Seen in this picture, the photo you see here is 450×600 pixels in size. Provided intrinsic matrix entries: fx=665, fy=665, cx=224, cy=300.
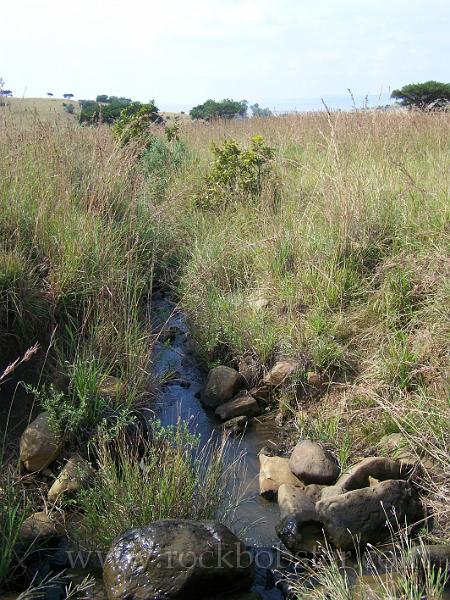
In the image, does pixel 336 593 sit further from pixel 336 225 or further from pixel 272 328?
pixel 336 225

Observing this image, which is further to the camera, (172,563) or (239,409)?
(239,409)

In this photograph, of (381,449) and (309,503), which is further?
(381,449)

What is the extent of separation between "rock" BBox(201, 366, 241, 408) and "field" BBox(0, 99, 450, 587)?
0.66 feet

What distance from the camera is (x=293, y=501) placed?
3.72 m

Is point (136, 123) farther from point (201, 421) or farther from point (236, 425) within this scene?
point (236, 425)

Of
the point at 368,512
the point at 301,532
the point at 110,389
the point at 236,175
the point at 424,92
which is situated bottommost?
the point at 301,532

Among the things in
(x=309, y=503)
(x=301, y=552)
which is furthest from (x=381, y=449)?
(x=301, y=552)

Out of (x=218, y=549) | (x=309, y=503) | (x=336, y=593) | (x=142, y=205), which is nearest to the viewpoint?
(x=336, y=593)

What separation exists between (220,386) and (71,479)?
158 centimetres

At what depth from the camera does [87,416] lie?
4070mm

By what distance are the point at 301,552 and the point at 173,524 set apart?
31.1 inches

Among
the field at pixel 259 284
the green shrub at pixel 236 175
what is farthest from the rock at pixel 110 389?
the green shrub at pixel 236 175

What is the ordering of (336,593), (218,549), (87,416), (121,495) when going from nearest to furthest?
(336,593)
(218,549)
(121,495)
(87,416)

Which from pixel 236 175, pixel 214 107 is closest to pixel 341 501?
pixel 236 175
